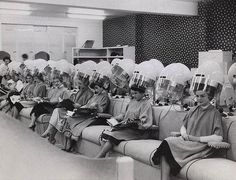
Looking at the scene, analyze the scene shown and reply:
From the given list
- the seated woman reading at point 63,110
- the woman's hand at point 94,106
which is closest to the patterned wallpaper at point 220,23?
the seated woman reading at point 63,110

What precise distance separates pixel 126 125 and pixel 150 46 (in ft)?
23.2

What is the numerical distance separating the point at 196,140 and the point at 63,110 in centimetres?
302

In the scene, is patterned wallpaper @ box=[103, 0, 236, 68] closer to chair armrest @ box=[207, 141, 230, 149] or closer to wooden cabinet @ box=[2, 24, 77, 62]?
wooden cabinet @ box=[2, 24, 77, 62]

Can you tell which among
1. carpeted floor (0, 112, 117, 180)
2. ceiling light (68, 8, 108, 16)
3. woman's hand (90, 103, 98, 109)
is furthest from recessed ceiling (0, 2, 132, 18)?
carpeted floor (0, 112, 117, 180)

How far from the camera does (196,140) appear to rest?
11.3ft

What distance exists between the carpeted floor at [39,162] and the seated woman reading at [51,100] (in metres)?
5.58

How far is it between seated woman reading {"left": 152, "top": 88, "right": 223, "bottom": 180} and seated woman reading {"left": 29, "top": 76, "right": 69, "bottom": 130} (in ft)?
10.8

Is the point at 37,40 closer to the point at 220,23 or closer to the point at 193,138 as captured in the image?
the point at 220,23

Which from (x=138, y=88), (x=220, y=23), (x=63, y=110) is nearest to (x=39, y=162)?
(x=138, y=88)

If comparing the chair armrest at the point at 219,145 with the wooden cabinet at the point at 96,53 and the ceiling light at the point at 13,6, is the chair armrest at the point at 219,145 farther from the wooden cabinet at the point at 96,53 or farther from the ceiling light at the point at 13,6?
the wooden cabinet at the point at 96,53

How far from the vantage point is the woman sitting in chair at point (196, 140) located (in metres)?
3.36

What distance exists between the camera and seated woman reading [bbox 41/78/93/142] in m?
5.75

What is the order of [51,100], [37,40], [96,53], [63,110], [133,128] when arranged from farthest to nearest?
1. [96,53]
2. [37,40]
3. [51,100]
4. [63,110]
5. [133,128]

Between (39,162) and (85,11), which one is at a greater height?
(85,11)
